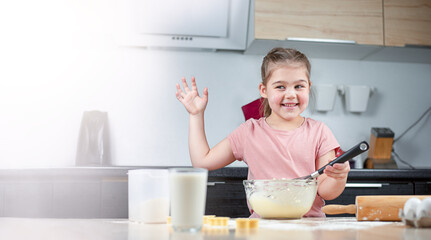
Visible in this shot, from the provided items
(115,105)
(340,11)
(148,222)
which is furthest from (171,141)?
(148,222)

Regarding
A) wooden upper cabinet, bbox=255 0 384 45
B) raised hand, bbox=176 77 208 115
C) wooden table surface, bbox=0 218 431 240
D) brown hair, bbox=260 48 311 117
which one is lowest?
wooden table surface, bbox=0 218 431 240

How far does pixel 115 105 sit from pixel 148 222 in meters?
1.91

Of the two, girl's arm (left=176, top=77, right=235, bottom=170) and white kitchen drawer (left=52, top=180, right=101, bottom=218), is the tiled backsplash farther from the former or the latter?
girl's arm (left=176, top=77, right=235, bottom=170)

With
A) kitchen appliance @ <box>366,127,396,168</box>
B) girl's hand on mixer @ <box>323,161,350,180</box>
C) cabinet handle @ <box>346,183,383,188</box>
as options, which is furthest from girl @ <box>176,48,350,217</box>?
kitchen appliance @ <box>366,127,396,168</box>

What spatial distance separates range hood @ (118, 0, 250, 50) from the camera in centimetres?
272

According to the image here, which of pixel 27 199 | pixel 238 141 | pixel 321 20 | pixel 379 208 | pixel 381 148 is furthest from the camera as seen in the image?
pixel 381 148

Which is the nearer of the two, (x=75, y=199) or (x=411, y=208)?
(x=411, y=208)

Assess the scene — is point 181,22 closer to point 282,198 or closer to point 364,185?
point 364,185

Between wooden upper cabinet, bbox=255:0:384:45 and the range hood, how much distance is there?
0.79 ft

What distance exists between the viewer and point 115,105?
2775mm

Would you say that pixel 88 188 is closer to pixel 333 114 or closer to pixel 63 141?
pixel 63 141

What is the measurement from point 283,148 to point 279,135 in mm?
55

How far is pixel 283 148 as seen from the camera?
150 cm

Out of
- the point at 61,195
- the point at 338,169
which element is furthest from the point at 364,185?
the point at 61,195
